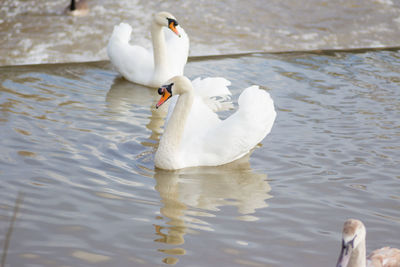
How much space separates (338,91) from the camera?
889 cm

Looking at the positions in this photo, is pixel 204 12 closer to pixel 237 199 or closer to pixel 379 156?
pixel 379 156

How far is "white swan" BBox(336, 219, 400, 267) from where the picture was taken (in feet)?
11.0

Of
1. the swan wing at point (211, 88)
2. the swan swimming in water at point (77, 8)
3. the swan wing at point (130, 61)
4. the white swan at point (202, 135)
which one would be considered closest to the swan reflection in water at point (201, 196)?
the white swan at point (202, 135)

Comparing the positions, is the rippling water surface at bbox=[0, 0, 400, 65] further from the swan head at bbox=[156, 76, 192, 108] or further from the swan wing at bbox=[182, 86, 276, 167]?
the swan wing at bbox=[182, 86, 276, 167]

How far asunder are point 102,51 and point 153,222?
630 centimetres

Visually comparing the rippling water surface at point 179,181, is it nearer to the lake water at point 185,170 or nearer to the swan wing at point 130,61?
the lake water at point 185,170

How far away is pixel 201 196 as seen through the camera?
545 centimetres

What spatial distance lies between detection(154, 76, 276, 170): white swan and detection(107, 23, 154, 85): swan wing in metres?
3.14

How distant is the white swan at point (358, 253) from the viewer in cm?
334

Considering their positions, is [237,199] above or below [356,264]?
below

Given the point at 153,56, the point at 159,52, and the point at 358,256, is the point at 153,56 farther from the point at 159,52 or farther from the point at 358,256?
the point at 358,256

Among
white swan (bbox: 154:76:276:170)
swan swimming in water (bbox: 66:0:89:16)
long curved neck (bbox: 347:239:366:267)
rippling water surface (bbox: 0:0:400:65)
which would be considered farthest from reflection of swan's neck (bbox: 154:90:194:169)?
swan swimming in water (bbox: 66:0:89:16)

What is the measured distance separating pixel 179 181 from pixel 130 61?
12.6ft

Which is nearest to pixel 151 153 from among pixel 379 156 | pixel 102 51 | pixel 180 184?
pixel 180 184
